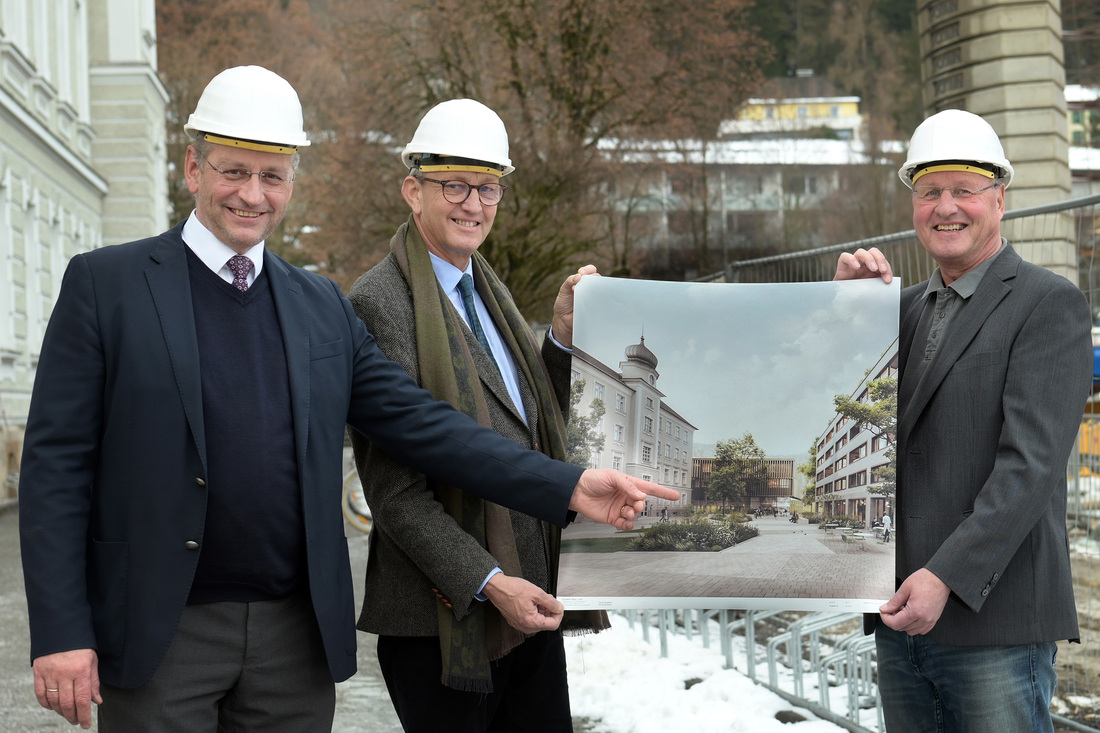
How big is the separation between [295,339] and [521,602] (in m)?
0.85

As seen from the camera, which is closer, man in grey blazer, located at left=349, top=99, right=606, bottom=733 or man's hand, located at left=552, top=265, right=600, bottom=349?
man in grey blazer, located at left=349, top=99, right=606, bottom=733

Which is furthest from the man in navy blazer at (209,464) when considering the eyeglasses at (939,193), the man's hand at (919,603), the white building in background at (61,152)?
the white building in background at (61,152)

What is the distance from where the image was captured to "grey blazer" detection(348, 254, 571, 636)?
2855mm

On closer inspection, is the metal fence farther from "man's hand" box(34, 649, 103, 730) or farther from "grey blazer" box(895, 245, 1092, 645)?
"man's hand" box(34, 649, 103, 730)

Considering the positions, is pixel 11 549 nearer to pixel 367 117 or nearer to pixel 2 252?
pixel 2 252

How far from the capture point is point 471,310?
3.20m

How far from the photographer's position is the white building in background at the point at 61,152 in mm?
16359

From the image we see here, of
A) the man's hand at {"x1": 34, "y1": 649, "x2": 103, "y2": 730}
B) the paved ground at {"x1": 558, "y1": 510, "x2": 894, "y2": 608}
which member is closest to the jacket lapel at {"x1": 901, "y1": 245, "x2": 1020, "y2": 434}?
the paved ground at {"x1": 558, "y1": 510, "x2": 894, "y2": 608}

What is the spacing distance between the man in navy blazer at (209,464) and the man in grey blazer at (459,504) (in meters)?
0.14

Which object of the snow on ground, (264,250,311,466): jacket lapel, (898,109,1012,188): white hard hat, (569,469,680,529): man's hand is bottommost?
the snow on ground

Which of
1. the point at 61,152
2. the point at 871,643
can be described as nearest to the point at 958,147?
the point at 871,643

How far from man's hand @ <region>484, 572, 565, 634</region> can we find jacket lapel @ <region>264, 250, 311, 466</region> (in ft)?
1.89

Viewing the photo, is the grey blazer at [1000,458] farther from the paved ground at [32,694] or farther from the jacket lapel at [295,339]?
the paved ground at [32,694]

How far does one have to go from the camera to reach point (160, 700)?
8.36ft
